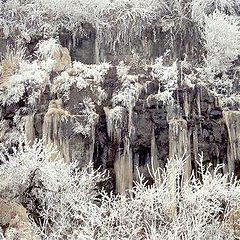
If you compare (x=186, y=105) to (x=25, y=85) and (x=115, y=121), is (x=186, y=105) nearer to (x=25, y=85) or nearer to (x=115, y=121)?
(x=115, y=121)

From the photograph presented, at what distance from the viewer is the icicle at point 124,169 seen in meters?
13.6

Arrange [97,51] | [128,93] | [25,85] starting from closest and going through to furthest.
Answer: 1. [128,93]
2. [25,85]
3. [97,51]

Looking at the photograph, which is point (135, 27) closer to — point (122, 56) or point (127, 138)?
point (122, 56)

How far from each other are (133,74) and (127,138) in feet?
7.38

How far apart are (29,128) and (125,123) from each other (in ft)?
8.54

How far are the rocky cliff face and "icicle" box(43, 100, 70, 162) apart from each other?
26mm

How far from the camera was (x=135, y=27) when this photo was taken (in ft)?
57.3

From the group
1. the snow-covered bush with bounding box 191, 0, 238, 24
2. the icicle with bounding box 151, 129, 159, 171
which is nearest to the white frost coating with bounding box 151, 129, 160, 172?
the icicle with bounding box 151, 129, 159, 171

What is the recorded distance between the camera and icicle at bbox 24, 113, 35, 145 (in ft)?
45.8

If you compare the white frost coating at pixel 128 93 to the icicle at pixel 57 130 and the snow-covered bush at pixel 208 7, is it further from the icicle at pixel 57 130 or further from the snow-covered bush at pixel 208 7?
the snow-covered bush at pixel 208 7

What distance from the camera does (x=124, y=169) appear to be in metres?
13.9

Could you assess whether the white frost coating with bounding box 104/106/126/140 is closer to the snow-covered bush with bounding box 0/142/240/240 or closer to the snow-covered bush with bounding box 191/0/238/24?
the snow-covered bush with bounding box 0/142/240/240

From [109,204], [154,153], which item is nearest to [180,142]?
[154,153]

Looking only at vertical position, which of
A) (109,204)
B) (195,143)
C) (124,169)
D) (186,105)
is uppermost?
(186,105)
